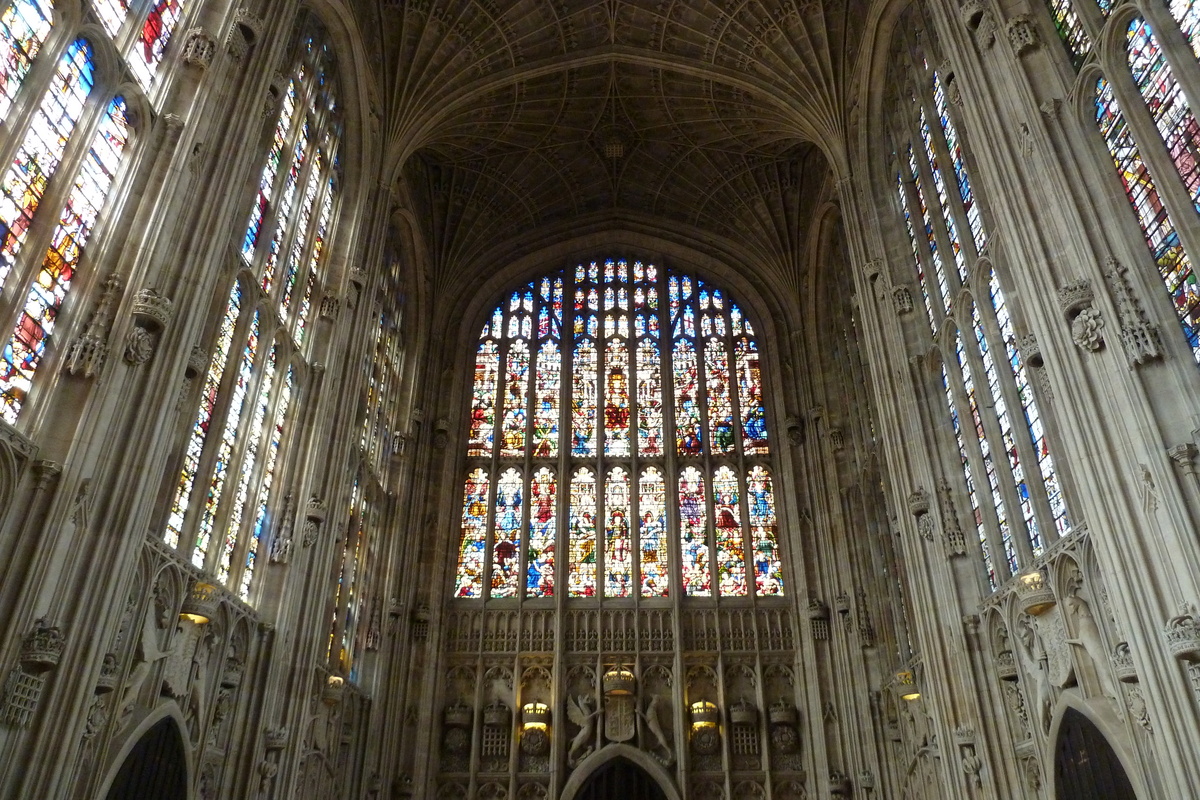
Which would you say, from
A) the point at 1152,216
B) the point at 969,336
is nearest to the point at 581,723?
the point at 969,336

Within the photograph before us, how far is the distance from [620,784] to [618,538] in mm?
6511

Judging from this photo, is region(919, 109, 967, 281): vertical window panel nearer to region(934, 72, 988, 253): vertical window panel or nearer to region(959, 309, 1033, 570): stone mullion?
region(934, 72, 988, 253): vertical window panel

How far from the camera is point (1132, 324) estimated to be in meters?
11.4

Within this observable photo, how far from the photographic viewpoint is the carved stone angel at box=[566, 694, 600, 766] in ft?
75.3


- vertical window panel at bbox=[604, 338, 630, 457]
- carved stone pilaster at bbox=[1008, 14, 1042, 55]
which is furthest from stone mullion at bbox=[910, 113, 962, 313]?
vertical window panel at bbox=[604, 338, 630, 457]

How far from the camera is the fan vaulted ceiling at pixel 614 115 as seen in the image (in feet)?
76.5

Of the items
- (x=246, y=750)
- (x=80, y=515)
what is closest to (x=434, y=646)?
(x=246, y=750)

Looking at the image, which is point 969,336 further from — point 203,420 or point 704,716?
point 203,420

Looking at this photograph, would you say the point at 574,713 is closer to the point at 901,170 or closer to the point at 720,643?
the point at 720,643

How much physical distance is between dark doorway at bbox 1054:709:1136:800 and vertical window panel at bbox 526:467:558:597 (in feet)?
47.0

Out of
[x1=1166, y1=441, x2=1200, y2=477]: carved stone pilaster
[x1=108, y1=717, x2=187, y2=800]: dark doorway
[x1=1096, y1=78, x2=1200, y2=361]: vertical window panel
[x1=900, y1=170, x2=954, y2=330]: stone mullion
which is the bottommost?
[x1=108, y1=717, x2=187, y2=800]: dark doorway

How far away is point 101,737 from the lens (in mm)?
12023

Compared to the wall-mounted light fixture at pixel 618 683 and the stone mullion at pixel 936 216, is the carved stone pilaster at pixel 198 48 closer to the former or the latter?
the stone mullion at pixel 936 216

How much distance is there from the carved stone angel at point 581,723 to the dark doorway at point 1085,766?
39.3 ft
